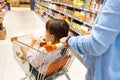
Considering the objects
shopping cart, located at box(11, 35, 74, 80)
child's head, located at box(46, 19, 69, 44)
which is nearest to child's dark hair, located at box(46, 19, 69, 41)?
child's head, located at box(46, 19, 69, 44)

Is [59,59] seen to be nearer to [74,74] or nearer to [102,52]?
[102,52]

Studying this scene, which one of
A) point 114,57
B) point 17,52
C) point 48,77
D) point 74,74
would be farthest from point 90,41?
point 74,74

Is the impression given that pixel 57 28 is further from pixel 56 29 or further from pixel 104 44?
pixel 104 44

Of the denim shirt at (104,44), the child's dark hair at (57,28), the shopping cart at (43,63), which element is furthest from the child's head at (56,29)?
the denim shirt at (104,44)

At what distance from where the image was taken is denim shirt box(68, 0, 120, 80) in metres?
0.89

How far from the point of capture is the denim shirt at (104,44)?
89cm

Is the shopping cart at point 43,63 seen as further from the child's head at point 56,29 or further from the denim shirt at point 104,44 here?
the denim shirt at point 104,44

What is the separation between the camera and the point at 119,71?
3.53ft

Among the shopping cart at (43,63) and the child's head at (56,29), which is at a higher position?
the child's head at (56,29)

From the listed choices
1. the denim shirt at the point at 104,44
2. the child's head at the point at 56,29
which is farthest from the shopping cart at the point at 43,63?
the denim shirt at the point at 104,44

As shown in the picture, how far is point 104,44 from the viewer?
3.05 feet

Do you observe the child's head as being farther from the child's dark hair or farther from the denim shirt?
the denim shirt

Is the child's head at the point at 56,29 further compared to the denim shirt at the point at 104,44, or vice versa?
the child's head at the point at 56,29

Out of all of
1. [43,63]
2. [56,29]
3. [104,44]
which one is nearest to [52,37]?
[56,29]
